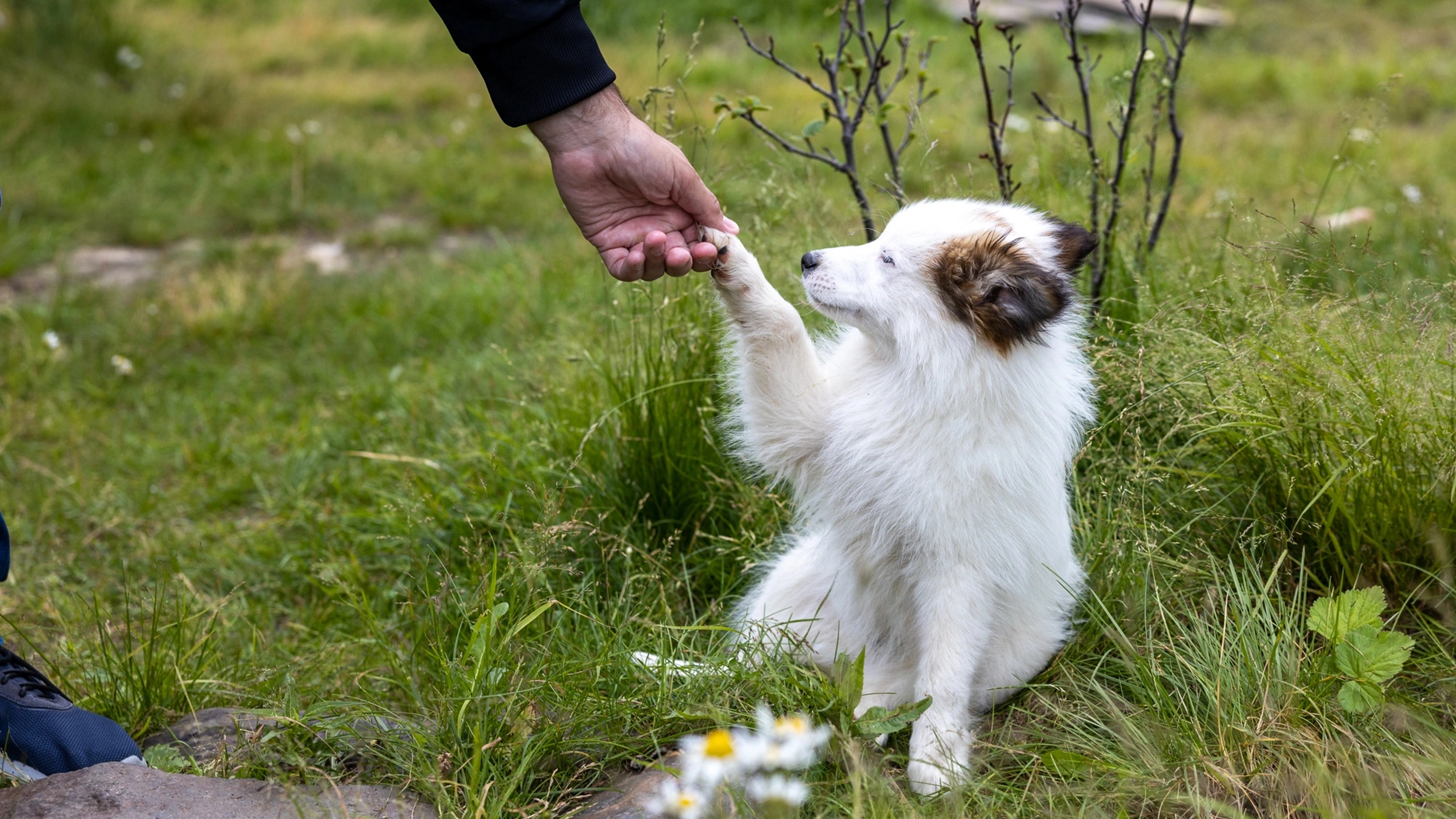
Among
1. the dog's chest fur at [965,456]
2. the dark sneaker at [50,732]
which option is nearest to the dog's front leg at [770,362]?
the dog's chest fur at [965,456]

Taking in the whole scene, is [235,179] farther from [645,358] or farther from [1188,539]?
[1188,539]

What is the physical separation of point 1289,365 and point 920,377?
927 millimetres

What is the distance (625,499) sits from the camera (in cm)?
288

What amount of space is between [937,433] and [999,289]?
32cm

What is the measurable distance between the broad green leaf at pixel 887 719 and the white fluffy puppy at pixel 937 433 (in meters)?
0.08

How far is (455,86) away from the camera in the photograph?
8.86 metres

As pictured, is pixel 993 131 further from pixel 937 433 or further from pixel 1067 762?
pixel 1067 762

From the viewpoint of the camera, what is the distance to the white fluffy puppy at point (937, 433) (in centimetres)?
217

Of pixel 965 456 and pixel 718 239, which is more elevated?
pixel 718 239

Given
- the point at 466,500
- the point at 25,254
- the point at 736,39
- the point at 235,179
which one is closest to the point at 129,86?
the point at 235,179

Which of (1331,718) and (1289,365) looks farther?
(1289,365)

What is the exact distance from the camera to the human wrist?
233 centimetres

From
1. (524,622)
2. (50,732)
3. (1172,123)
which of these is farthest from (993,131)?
(50,732)

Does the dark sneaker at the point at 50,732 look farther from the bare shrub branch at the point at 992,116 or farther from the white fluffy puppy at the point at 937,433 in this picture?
the bare shrub branch at the point at 992,116
